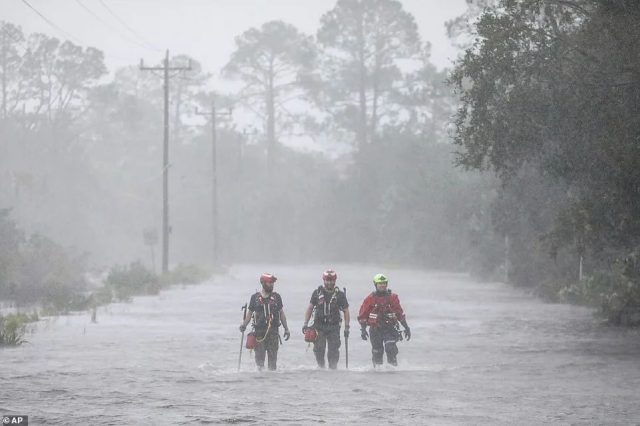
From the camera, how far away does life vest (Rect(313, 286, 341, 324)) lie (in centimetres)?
1908

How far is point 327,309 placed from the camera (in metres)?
19.1

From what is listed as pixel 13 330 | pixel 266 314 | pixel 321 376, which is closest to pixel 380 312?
pixel 321 376

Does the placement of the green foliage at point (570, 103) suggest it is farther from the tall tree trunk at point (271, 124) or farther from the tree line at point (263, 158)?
the tall tree trunk at point (271, 124)

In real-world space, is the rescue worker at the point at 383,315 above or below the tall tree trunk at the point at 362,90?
below

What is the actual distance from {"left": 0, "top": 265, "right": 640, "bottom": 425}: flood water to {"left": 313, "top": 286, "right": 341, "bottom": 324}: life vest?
0.84m

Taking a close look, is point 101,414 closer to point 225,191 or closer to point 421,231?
point 421,231

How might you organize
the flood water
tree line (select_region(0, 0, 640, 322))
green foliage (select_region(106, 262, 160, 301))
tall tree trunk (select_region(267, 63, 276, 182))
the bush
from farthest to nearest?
tall tree trunk (select_region(267, 63, 276, 182)) < tree line (select_region(0, 0, 640, 322)) < green foliage (select_region(106, 262, 160, 301)) < the bush < the flood water

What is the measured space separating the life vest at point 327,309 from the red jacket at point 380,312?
41cm

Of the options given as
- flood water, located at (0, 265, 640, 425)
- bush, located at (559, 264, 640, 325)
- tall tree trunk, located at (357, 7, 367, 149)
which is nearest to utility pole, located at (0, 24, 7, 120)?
tall tree trunk, located at (357, 7, 367, 149)

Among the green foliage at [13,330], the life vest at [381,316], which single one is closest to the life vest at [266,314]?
the life vest at [381,316]

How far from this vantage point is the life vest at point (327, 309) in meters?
19.1

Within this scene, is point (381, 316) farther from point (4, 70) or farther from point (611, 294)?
point (4, 70)

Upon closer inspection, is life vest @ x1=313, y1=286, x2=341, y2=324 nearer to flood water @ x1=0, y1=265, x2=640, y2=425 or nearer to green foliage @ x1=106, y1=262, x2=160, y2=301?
flood water @ x1=0, y1=265, x2=640, y2=425

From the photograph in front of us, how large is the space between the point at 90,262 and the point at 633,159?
6409 cm
